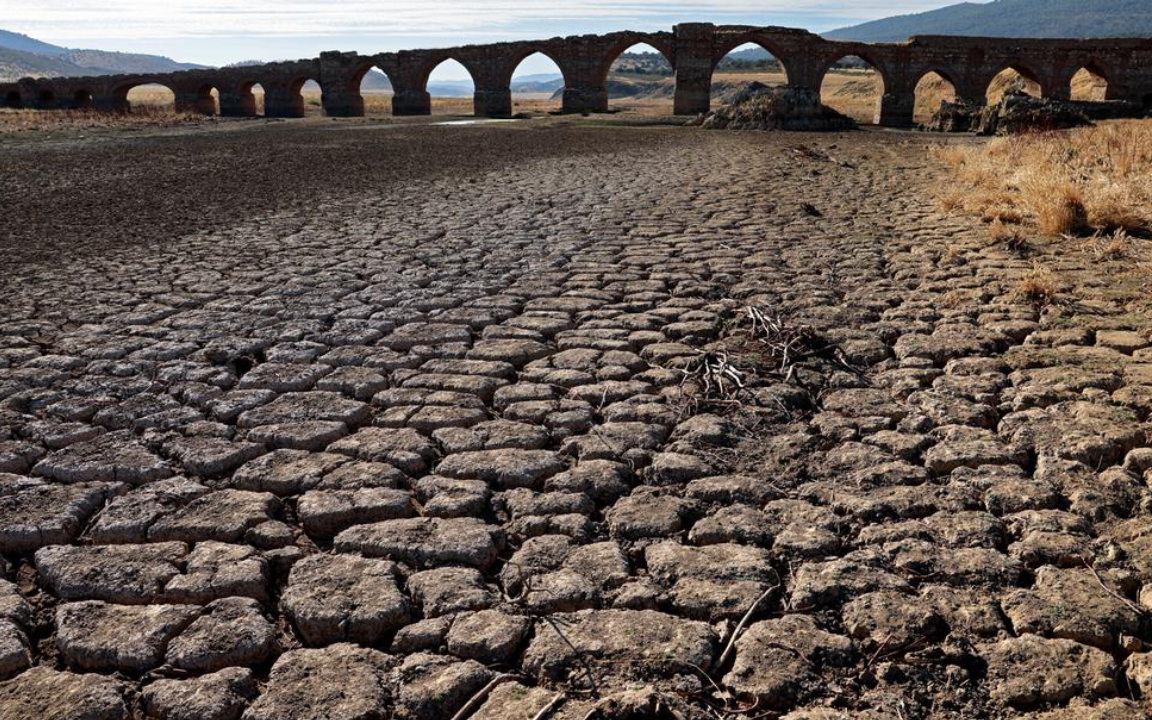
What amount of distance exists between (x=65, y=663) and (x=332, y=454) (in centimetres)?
134

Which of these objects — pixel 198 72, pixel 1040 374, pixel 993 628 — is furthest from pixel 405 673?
pixel 198 72

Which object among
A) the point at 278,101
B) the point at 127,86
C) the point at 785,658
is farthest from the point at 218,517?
the point at 127,86

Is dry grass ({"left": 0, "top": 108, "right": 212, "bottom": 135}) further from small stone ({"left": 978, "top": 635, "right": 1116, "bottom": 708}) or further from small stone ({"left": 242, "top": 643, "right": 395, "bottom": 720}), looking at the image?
small stone ({"left": 978, "top": 635, "right": 1116, "bottom": 708})

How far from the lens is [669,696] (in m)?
2.23

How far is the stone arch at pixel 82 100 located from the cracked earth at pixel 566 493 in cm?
4430

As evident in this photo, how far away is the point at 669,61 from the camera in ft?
121

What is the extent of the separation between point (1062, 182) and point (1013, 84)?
3424 cm

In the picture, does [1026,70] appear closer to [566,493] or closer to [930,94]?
[930,94]

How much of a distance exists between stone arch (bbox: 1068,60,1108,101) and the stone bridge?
245 mm

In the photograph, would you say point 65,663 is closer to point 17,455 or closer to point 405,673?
point 405,673

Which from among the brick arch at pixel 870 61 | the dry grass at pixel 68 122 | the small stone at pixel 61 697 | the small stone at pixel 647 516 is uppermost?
the brick arch at pixel 870 61

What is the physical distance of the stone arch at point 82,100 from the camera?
44.8m

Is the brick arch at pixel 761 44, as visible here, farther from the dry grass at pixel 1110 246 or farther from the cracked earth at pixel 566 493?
the cracked earth at pixel 566 493

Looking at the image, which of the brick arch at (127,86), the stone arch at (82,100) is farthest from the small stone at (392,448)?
the stone arch at (82,100)
